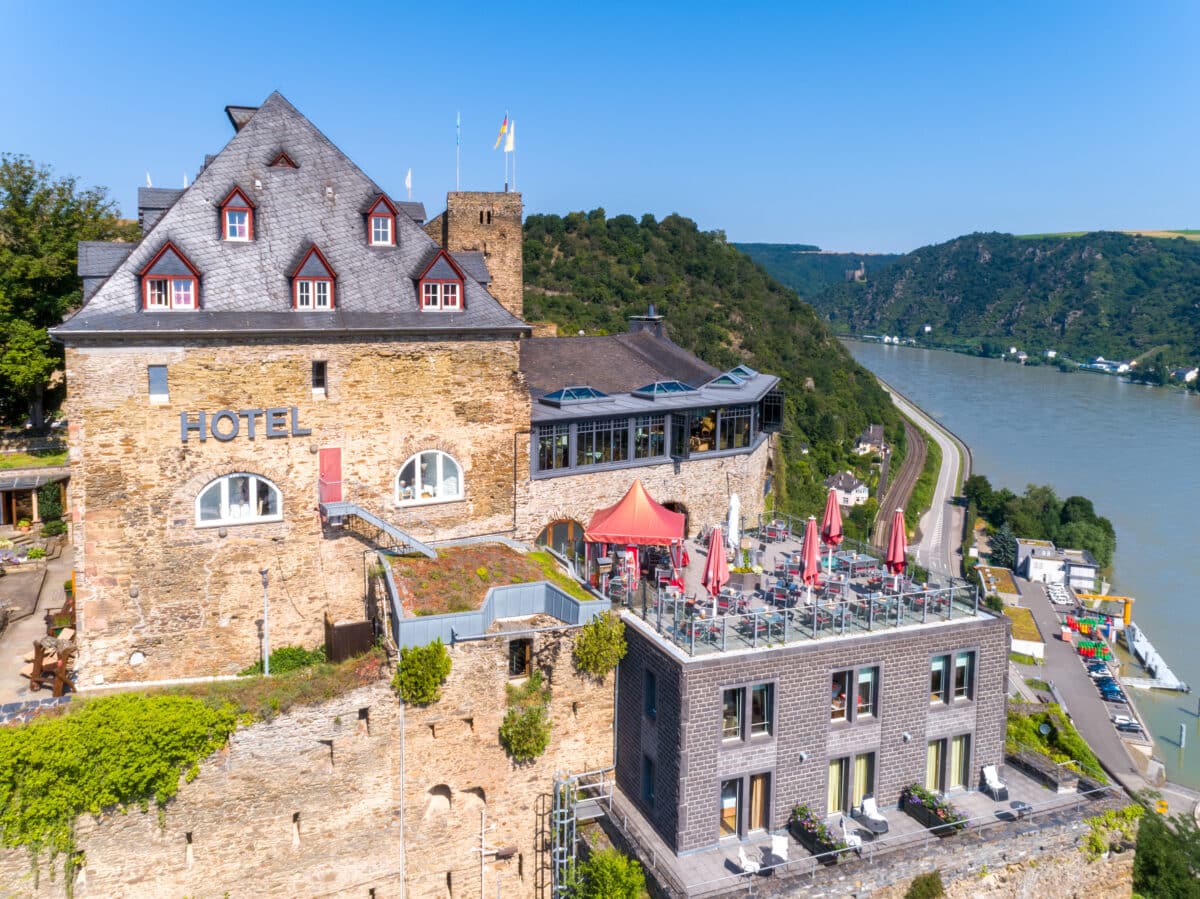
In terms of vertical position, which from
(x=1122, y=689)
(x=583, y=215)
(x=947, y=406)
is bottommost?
(x=1122, y=689)

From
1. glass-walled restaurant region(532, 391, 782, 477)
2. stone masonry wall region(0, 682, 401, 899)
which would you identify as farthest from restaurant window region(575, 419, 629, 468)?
stone masonry wall region(0, 682, 401, 899)

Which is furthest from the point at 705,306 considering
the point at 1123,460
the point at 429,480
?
the point at 429,480

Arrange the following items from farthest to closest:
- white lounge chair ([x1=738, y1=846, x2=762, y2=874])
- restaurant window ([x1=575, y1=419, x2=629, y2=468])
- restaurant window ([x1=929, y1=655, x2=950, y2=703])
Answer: restaurant window ([x1=575, y1=419, x2=629, y2=468]) < restaurant window ([x1=929, y1=655, x2=950, y2=703]) < white lounge chair ([x1=738, y1=846, x2=762, y2=874])

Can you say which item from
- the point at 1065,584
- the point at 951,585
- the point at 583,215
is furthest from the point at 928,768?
the point at 583,215

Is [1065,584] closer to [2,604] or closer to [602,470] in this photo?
[602,470]

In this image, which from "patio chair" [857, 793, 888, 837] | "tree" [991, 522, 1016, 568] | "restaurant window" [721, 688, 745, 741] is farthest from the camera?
"tree" [991, 522, 1016, 568]

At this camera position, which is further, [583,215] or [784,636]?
[583,215]

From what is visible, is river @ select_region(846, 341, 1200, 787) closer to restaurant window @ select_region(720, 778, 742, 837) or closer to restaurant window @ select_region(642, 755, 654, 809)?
restaurant window @ select_region(720, 778, 742, 837)
